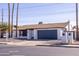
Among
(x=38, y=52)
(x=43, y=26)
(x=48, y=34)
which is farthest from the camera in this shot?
(x=43, y=26)

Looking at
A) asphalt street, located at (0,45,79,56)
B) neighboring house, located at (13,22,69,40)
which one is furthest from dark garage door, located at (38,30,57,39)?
asphalt street, located at (0,45,79,56)

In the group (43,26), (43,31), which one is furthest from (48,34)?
(43,26)

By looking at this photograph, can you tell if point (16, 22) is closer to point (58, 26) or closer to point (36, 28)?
point (36, 28)

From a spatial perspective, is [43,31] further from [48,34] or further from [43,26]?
[48,34]

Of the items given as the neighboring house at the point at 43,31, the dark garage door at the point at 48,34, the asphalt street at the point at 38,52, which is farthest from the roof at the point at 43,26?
the asphalt street at the point at 38,52

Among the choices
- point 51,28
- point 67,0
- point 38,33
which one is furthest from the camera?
point 38,33

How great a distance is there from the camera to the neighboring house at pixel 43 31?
23.8 meters

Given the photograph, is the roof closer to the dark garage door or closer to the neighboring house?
the neighboring house

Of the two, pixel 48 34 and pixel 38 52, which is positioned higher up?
pixel 48 34

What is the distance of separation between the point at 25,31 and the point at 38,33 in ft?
8.42

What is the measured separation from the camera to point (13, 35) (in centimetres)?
2777

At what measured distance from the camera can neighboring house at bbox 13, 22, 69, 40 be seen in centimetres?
2378

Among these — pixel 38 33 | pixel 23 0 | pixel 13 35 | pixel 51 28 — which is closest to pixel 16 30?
pixel 13 35

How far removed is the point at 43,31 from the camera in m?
25.8
